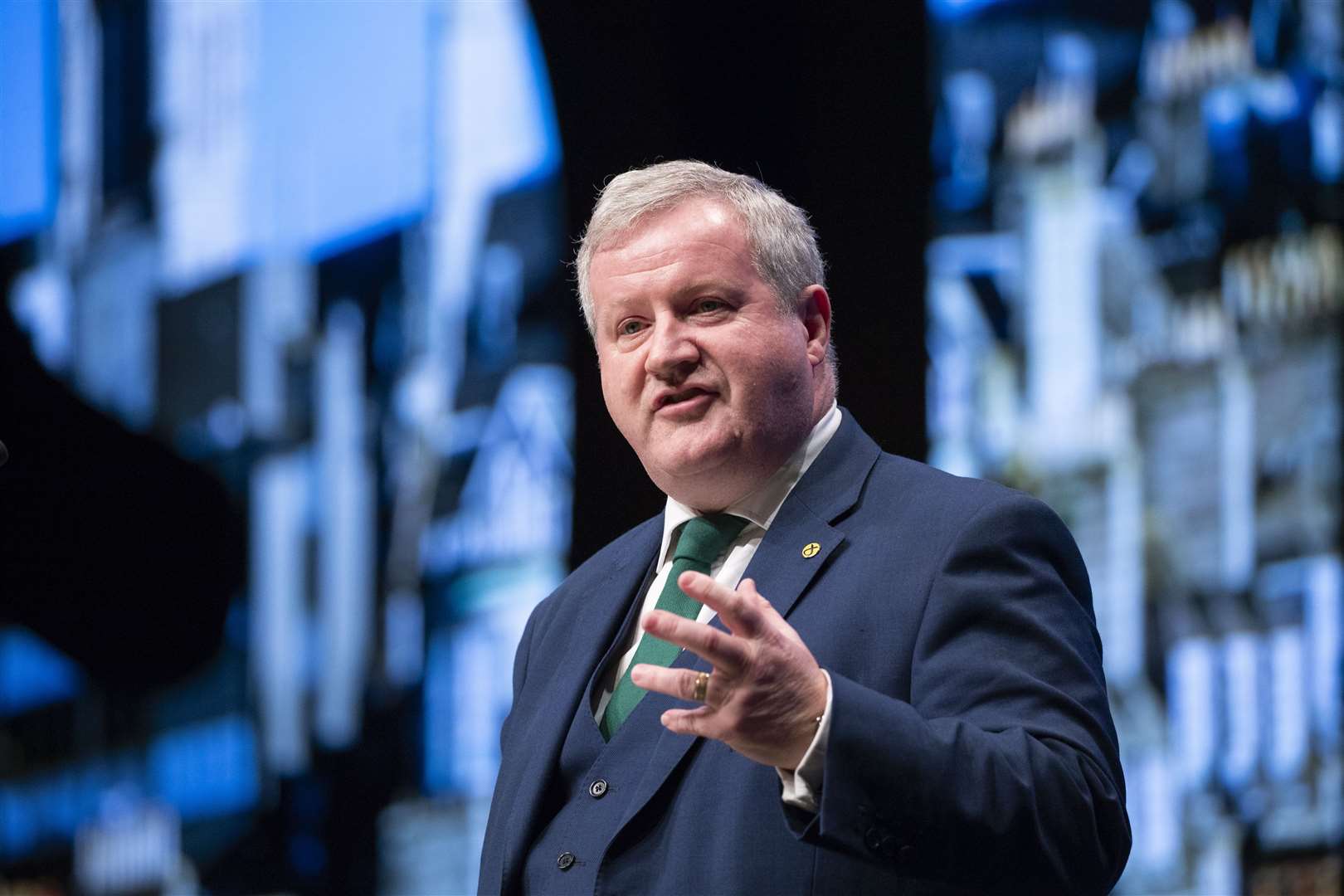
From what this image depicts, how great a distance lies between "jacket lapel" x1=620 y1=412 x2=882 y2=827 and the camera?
1.70 m

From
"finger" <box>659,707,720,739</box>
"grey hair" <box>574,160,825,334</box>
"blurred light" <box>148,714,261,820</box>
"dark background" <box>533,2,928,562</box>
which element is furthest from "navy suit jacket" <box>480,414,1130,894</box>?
"blurred light" <box>148,714,261,820</box>

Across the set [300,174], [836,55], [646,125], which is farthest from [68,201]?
[836,55]

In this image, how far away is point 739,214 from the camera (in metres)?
1.96

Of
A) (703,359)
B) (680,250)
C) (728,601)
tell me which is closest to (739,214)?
(680,250)

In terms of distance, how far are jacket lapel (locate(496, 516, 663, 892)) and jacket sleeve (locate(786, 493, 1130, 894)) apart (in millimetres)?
472

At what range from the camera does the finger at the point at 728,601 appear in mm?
1322

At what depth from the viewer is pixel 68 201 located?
5.02 m

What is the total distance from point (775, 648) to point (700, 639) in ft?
0.30

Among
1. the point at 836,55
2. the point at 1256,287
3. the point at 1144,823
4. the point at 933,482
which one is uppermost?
the point at 836,55

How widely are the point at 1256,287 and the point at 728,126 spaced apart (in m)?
1.37

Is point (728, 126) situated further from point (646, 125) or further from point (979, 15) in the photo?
point (979, 15)

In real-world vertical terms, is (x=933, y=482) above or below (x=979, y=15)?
below

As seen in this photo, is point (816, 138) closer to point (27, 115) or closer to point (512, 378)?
point (512, 378)

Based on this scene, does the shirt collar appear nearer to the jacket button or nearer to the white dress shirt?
the white dress shirt
